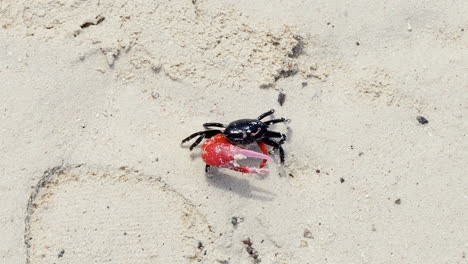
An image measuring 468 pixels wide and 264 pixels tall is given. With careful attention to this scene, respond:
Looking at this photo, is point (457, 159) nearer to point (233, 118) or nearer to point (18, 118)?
point (233, 118)

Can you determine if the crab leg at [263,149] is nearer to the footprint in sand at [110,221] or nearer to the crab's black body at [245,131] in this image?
the crab's black body at [245,131]

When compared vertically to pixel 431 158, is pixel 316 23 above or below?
above

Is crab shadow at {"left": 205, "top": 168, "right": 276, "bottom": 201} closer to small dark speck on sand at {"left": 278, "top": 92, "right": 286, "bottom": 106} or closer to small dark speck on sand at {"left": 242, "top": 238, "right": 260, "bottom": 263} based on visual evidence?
small dark speck on sand at {"left": 242, "top": 238, "right": 260, "bottom": 263}

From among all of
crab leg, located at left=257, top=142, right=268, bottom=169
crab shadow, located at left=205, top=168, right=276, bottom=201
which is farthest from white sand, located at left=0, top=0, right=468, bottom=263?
crab leg, located at left=257, top=142, right=268, bottom=169

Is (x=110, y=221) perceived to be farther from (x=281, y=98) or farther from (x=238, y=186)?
(x=281, y=98)

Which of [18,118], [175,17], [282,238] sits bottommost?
[282,238]

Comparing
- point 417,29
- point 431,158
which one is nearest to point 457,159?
point 431,158

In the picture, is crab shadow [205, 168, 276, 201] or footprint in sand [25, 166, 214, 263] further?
crab shadow [205, 168, 276, 201]

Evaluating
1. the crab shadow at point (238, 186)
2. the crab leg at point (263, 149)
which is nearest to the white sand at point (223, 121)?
the crab shadow at point (238, 186)
